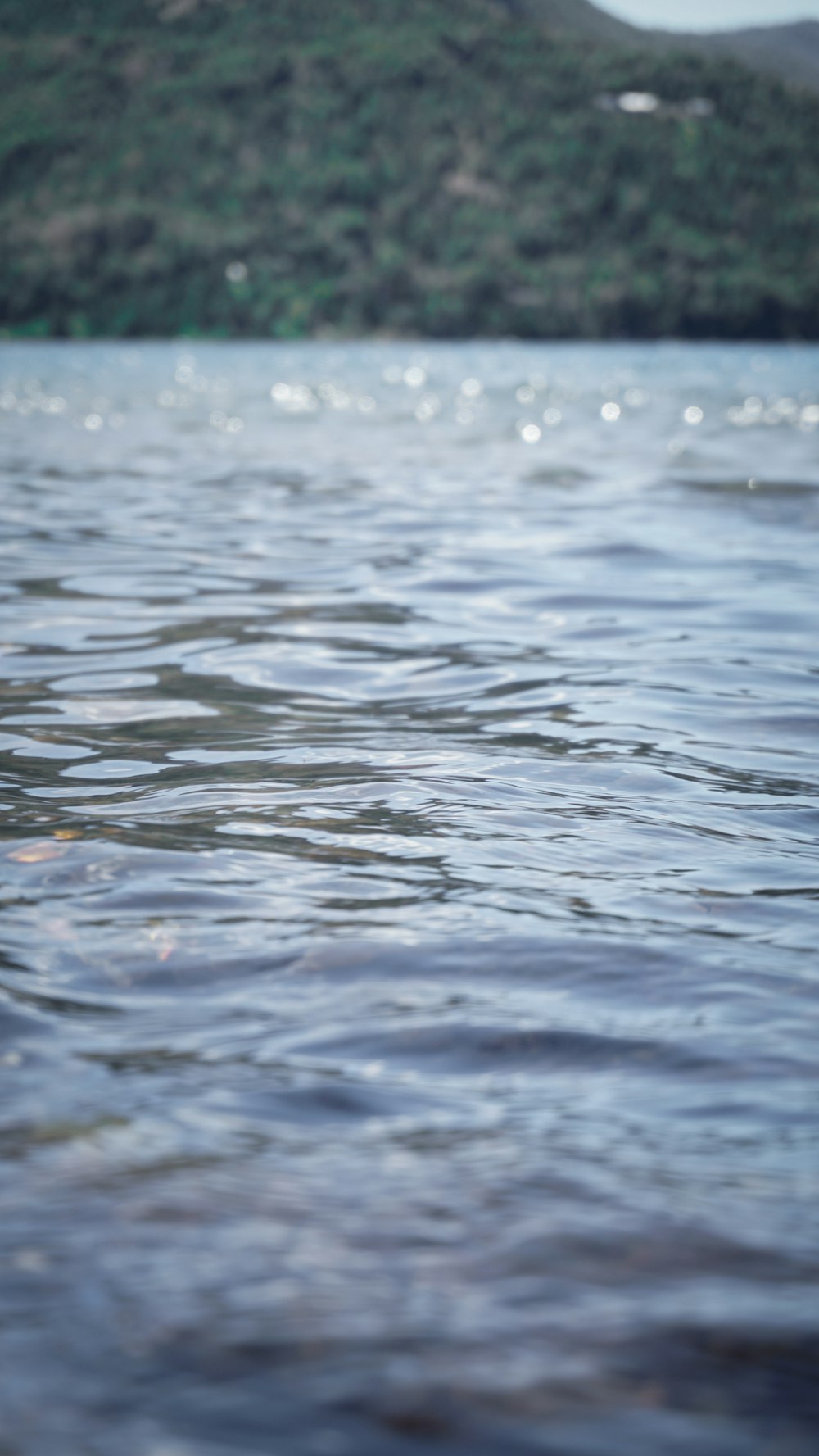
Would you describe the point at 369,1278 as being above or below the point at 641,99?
below

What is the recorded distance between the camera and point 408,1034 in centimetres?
293

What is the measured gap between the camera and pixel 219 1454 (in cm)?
178

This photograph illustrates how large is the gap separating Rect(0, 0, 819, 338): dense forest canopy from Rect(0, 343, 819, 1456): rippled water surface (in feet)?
493

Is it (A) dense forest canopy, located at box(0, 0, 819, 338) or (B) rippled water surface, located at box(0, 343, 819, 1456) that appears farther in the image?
(A) dense forest canopy, located at box(0, 0, 819, 338)

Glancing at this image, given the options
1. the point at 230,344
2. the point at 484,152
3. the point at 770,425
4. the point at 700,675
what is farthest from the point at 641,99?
the point at 700,675

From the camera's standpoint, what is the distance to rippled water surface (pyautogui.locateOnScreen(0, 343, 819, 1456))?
1.96 m

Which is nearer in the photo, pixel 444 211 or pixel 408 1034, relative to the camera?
pixel 408 1034

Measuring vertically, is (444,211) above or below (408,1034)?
above

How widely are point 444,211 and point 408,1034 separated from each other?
189m

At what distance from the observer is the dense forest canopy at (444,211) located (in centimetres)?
15388

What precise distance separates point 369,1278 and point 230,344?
150 meters

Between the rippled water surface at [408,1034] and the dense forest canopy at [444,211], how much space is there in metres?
150

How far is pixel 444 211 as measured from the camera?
180m

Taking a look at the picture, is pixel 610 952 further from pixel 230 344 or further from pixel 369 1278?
pixel 230 344
